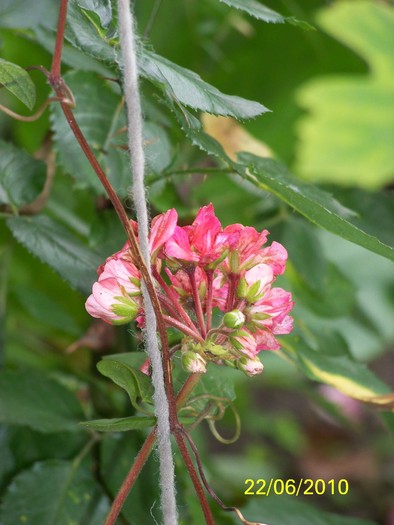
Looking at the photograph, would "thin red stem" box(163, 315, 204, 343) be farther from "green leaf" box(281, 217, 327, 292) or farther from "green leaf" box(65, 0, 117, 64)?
"green leaf" box(281, 217, 327, 292)

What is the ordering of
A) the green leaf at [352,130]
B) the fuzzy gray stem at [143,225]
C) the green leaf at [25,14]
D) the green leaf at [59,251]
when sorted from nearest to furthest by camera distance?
the fuzzy gray stem at [143,225] < the green leaf at [59,251] < the green leaf at [25,14] < the green leaf at [352,130]

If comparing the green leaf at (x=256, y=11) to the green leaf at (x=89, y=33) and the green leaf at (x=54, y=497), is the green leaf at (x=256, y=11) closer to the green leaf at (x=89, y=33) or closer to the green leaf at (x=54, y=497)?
the green leaf at (x=89, y=33)

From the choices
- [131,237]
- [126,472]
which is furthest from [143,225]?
[126,472]

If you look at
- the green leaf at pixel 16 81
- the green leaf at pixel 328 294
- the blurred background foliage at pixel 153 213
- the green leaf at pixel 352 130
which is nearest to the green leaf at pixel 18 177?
the blurred background foliage at pixel 153 213

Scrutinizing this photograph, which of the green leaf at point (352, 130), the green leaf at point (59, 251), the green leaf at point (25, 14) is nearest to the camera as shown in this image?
the green leaf at point (59, 251)

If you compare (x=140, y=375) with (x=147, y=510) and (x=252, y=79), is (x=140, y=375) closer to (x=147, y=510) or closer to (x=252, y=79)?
(x=147, y=510)

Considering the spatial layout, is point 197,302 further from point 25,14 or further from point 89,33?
point 25,14

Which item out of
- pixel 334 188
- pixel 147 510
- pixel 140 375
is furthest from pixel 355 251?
pixel 140 375
